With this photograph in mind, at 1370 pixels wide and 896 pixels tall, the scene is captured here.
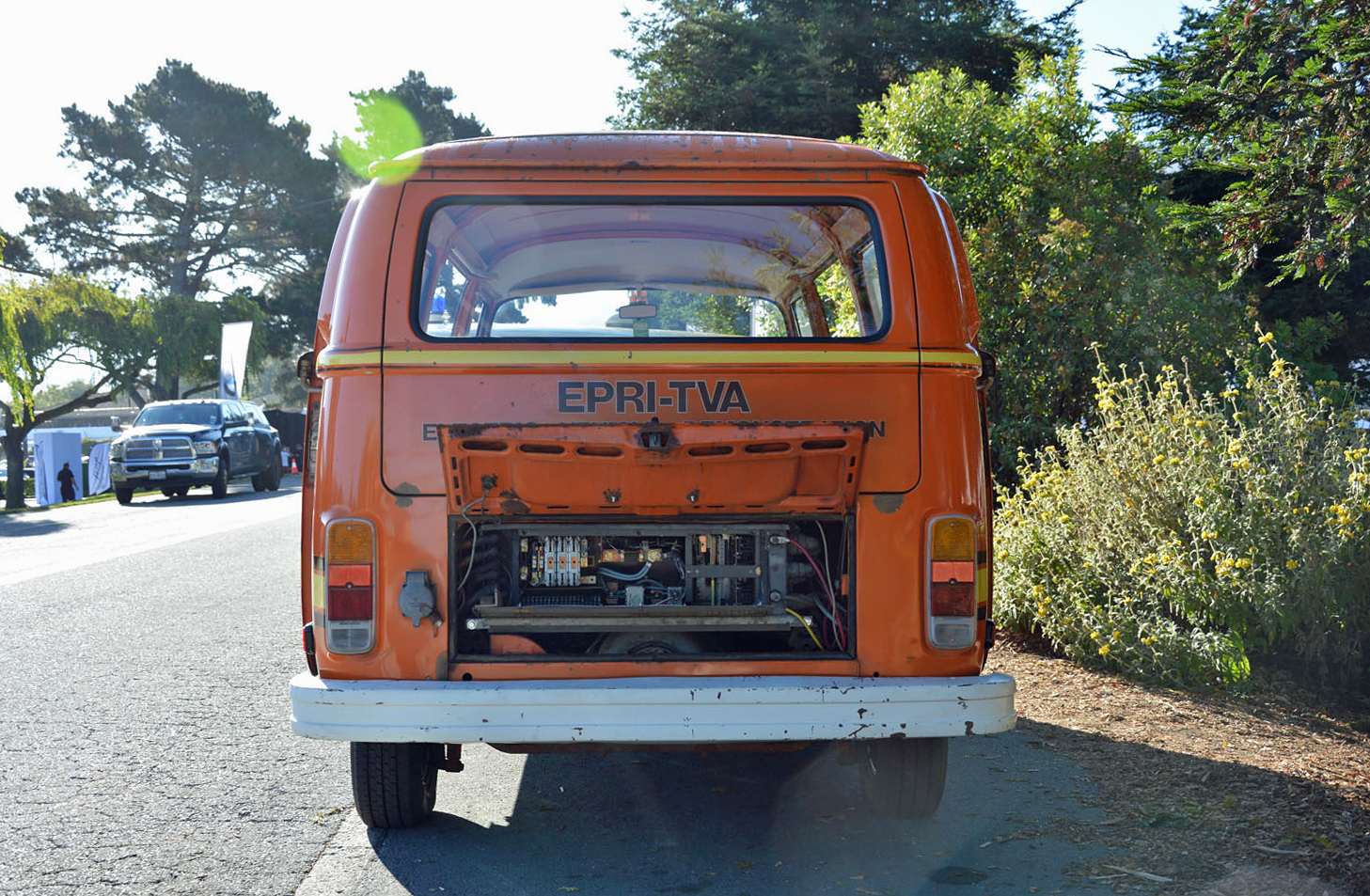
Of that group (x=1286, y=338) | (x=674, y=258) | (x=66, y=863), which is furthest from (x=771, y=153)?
(x=1286, y=338)

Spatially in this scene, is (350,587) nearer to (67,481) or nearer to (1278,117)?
(1278,117)

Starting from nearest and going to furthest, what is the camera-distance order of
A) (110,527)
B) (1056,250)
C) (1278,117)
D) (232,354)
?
(1278,117)
(1056,250)
(110,527)
(232,354)

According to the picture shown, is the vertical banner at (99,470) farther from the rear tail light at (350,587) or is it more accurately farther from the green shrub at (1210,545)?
the rear tail light at (350,587)

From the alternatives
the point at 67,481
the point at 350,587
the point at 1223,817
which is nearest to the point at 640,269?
the point at 350,587

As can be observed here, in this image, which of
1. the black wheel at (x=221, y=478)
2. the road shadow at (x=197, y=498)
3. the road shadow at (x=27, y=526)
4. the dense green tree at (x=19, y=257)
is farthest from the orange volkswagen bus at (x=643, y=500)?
the dense green tree at (x=19, y=257)

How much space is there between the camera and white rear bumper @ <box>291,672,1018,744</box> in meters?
3.42

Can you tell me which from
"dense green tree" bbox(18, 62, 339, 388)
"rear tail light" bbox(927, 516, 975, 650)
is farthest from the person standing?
"rear tail light" bbox(927, 516, 975, 650)

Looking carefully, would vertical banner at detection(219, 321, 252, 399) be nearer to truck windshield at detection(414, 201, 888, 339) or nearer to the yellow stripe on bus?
truck windshield at detection(414, 201, 888, 339)

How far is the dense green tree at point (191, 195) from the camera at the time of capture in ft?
143

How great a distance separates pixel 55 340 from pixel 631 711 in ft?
111

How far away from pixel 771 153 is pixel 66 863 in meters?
3.25

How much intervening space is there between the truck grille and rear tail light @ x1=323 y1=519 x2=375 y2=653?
65.3 ft

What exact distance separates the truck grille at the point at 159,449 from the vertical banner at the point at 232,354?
1313cm

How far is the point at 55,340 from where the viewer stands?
32219 millimetres
